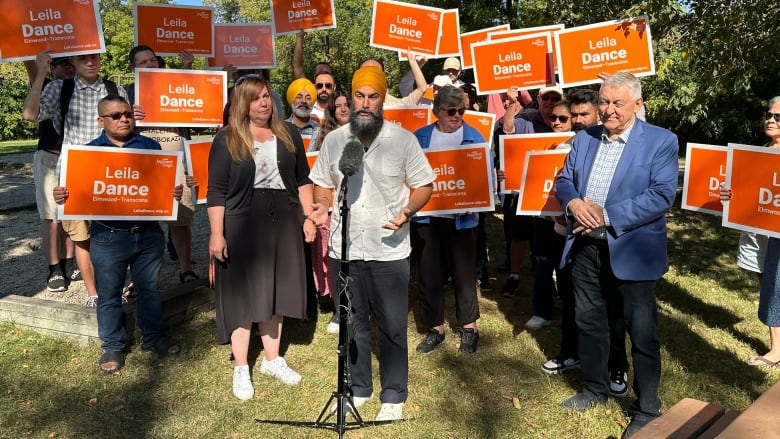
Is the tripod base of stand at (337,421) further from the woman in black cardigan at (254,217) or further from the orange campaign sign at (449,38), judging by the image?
the orange campaign sign at (449,38)

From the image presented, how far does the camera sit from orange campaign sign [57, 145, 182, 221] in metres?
4.77

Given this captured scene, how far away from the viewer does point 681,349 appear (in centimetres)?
550

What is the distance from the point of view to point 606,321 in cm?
434

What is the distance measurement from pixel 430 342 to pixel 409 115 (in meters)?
2.53

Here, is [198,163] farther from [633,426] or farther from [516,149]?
[633,426]

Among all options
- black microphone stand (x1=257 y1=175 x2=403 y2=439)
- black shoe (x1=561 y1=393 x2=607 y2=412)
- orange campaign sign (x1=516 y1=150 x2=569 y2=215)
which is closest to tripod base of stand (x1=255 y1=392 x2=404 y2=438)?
black microphone stand (x1=257 y1=175 x2=403 y2=439)

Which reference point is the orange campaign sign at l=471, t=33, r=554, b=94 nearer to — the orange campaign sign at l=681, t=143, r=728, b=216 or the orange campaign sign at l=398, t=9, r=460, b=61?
the orange campaign sign at l=398, t=9, r=460, b=61

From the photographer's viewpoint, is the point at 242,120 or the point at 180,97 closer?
the point at 242,120

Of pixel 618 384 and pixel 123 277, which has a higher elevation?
pixel 123 277

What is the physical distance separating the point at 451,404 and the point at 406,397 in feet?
→ 1.37

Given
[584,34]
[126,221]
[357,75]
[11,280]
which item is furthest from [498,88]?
[11,280]

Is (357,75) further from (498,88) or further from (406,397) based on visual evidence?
(498,88)

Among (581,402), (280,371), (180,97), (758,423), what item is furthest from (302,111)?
(758,423)

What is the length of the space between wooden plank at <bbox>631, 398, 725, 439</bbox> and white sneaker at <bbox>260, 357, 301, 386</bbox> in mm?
3016
